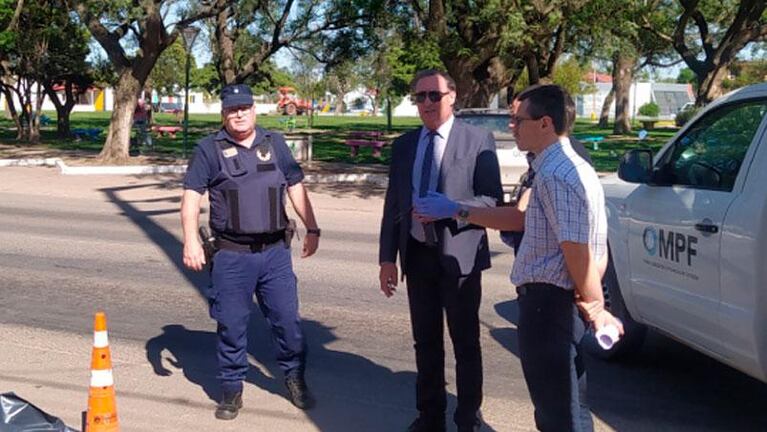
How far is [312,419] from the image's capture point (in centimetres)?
525

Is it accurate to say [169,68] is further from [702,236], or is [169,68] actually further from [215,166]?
[702,236]

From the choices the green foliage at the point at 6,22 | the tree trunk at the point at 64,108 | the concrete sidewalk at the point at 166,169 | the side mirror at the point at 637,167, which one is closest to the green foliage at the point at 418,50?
the concrete sidewalk at the point at 166,169

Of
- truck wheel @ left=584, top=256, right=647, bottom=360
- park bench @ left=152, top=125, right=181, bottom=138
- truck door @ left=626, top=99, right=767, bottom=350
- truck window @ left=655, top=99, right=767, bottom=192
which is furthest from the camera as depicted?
park bench @ left=152, top=125, right=181, bottom=138

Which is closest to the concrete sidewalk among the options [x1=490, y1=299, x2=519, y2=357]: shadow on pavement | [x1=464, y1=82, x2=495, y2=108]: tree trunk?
[x1=464, y1=82, x2=495, y2=108]: tree trunk

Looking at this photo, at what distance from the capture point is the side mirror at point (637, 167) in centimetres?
534

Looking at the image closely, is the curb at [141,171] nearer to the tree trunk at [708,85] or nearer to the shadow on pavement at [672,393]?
the tree trunk at [708,85]

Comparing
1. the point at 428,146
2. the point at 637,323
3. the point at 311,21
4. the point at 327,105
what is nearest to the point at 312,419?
the point at 428,146

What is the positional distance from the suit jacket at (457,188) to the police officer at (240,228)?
0.84 m

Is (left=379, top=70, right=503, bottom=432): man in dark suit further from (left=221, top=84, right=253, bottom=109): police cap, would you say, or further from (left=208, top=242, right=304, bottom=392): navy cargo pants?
(left=221, top=84, right=253, bottom=109): police cap

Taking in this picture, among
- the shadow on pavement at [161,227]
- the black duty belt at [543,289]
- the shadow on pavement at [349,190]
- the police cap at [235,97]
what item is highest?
the police cap at [235,97]

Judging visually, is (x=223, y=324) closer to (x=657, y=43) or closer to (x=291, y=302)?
(x=291, y=302)

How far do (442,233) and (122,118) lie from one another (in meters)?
20.3

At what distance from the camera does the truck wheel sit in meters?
5.93

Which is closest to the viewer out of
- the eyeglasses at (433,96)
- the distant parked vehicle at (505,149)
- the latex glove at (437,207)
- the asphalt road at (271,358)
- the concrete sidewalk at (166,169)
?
the latex glove at (437,207)
